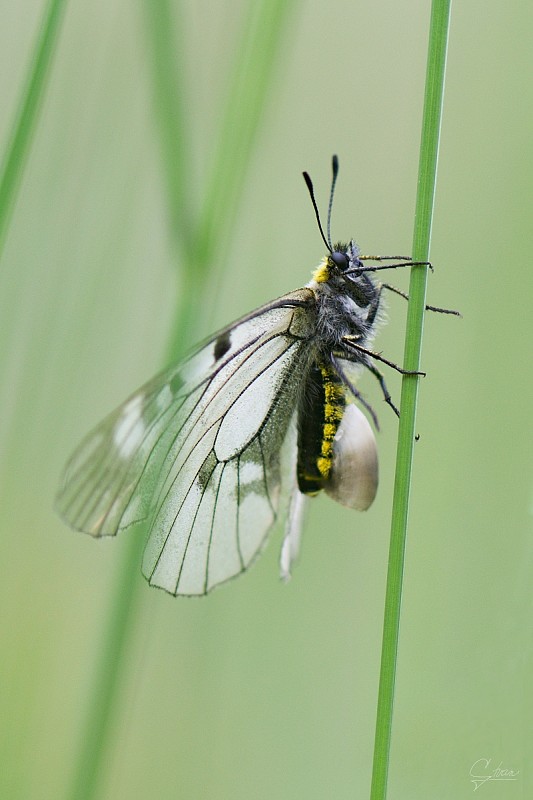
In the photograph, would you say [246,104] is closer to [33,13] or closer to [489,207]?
[489,207]

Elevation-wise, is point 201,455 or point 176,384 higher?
point 176,384

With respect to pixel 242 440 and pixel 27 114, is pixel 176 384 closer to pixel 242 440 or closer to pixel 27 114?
pixel 242 440

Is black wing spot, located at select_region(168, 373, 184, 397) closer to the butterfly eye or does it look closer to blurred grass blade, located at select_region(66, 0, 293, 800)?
blurred grass blade, located at select_region(66, 0, 293, 800)

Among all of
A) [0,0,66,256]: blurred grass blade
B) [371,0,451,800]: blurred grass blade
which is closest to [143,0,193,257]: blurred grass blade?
[0,0,66,256]: blurred grass blade

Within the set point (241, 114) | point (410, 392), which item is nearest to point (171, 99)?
point (241, 114)

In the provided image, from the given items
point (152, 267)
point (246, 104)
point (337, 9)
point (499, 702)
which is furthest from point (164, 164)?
point (337, 9)

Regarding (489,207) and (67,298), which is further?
(489,207)
